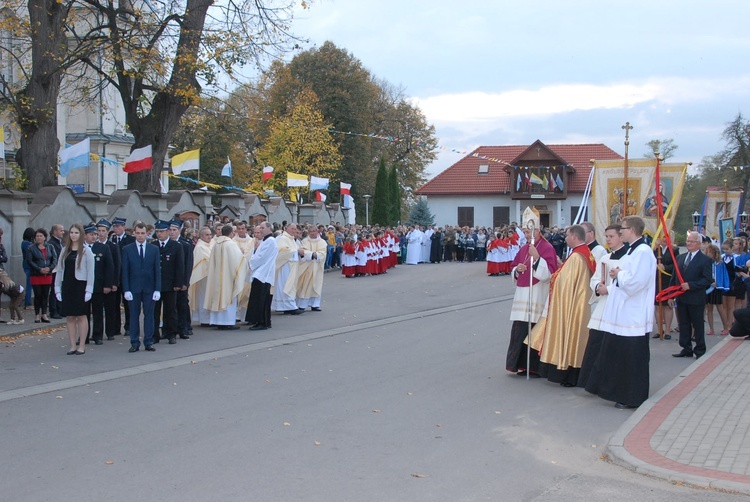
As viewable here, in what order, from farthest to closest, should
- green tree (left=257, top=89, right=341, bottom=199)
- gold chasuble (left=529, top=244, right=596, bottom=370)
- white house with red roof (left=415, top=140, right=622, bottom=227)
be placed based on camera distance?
1. white house with red roof (left=415, top=140, right=622, bottom=227)
2. green tree (left=257, top=89, right=341, bottom=199)
3. gold chasuble (left=529, top=244, right=596, bottom=370)

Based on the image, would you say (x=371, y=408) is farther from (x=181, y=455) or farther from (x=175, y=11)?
(x=175, y=11)

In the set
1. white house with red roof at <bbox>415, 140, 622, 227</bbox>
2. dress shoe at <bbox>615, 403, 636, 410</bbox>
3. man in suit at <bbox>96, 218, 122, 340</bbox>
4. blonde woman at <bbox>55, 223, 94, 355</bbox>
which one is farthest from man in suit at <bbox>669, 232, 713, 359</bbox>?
white house with red roof at <bbox>415, 140, 622, 227</bbox>

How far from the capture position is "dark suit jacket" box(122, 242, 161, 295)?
38.0ft

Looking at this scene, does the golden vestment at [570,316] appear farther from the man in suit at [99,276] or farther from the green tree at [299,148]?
the green tree at [299,148]

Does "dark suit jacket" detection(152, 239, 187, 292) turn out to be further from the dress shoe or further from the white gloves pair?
the dress shoe

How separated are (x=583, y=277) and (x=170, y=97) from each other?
51.6 ft

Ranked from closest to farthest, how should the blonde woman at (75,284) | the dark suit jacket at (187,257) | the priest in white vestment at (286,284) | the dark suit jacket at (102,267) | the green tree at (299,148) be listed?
the blonde woman at (75,284)
the dark suit jacket at (102,267)
the dark suit jacket at (187,257)
the priest in white vestment at (286,284)
the green tree at (299,148)

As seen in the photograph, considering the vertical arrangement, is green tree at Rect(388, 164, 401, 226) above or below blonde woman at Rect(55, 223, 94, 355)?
above

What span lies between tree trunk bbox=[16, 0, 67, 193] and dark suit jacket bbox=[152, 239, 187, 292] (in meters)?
9.12

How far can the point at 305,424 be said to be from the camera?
293 inches

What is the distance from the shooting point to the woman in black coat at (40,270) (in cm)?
1434

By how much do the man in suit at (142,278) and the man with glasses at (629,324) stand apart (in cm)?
639

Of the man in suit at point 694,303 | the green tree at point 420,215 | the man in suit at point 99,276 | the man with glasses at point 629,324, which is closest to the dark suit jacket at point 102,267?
the man in suit at point 99,276

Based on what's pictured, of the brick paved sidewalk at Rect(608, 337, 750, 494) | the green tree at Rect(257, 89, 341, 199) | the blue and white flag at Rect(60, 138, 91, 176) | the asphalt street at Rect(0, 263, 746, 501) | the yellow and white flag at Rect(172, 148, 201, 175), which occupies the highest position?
the green tree at Rect(257, 89, 341, 199)
